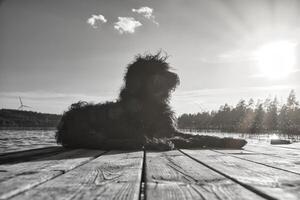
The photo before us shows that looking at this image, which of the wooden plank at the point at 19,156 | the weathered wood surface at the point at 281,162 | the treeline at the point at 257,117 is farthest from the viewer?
the treeline at the point at 257,117

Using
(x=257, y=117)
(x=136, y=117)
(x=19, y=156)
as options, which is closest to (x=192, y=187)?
(x=19, y=156)

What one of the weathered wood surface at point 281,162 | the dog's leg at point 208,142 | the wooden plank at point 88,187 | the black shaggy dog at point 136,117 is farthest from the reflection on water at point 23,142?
the weathered wood surface at point 281,162

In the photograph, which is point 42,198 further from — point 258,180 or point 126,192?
point 258,180

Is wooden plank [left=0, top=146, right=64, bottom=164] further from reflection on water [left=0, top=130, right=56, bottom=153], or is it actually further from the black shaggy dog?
the black shaggy dog

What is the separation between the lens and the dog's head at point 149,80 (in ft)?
24.8

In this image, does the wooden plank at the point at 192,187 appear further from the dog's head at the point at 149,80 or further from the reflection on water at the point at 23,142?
the dog's head at the point at 149,80

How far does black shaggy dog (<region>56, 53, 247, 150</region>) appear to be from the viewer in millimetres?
6297

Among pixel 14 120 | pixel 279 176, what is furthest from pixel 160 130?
pixel 14 120

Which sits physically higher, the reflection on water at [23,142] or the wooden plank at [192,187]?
the wooden plank at [192,187]

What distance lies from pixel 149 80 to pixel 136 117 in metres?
1.15

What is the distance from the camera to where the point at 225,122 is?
136 meters

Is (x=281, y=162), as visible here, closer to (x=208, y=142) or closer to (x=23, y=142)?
(x=208, y=142)

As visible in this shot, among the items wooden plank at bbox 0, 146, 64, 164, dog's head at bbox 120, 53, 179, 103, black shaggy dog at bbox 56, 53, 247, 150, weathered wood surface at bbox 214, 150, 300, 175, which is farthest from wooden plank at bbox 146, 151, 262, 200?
dog's head at bbox 120, 53, 179, 103

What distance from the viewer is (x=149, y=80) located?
7.57 m
